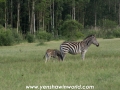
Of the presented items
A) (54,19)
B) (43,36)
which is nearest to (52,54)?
(43,36)

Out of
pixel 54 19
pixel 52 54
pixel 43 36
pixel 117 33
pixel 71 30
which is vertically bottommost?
pixel 117 33

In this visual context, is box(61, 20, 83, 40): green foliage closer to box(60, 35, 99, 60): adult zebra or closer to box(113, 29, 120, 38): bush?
box(113, 29, 120, 38): bush

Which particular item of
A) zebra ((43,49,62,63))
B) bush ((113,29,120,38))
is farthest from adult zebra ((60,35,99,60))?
bush ((113,29,120,38))

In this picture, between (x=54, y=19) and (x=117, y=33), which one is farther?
(x=54, y=19)

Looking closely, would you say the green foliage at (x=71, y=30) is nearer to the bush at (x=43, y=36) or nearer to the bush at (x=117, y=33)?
the bush at (x=43, y=36)

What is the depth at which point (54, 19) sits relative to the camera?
6222cm

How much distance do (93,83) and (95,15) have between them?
56994 mm

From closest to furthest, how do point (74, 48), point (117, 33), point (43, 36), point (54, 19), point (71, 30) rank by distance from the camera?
point (74, 48), point (43, 36), point (71, 30), point (117, 33), point (54, 19)

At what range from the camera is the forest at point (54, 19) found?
144ft

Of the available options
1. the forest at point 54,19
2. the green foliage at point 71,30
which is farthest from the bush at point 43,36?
the green foliage at point 71,30

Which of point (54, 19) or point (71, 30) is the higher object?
point (71, 30)

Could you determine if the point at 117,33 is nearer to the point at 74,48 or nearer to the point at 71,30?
the point at 71,30

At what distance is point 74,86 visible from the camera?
8461 millimetres

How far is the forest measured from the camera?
43916 millimetres
